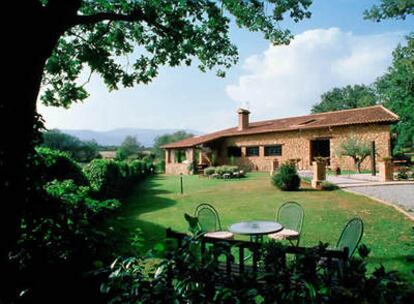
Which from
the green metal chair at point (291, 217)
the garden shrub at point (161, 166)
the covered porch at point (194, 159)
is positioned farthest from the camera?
the garden shrub at point (161, 166)

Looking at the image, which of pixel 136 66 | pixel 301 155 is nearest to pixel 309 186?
pixel 301 155

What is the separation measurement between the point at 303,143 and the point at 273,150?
9.76 ft

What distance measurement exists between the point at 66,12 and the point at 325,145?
23.7 metres

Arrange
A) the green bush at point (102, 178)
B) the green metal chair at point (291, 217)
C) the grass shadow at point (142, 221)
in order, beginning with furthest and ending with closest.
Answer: the green bush at point (102, 178), the grass shadow at point (142, 221), the green metal chair at point (291, 217)

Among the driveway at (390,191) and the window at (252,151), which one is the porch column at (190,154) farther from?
the driveway at (390,191)

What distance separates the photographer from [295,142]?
24.3m

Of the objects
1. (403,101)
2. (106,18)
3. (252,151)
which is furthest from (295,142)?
(106,18)

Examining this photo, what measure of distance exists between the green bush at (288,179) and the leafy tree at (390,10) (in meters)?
8.56

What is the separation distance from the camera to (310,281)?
142 cm

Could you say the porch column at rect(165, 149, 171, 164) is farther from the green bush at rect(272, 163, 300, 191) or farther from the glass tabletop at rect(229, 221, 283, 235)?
the glass tabletop at rect(229, 221, 283, 235)

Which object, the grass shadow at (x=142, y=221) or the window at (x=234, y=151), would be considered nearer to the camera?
the grass shadow at (x=142, y=221)

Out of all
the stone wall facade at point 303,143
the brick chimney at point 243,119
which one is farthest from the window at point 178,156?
the brick chimney at point 243,119

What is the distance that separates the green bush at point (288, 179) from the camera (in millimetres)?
13758

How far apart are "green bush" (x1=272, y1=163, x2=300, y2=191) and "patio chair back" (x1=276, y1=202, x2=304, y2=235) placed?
26.3 feet
